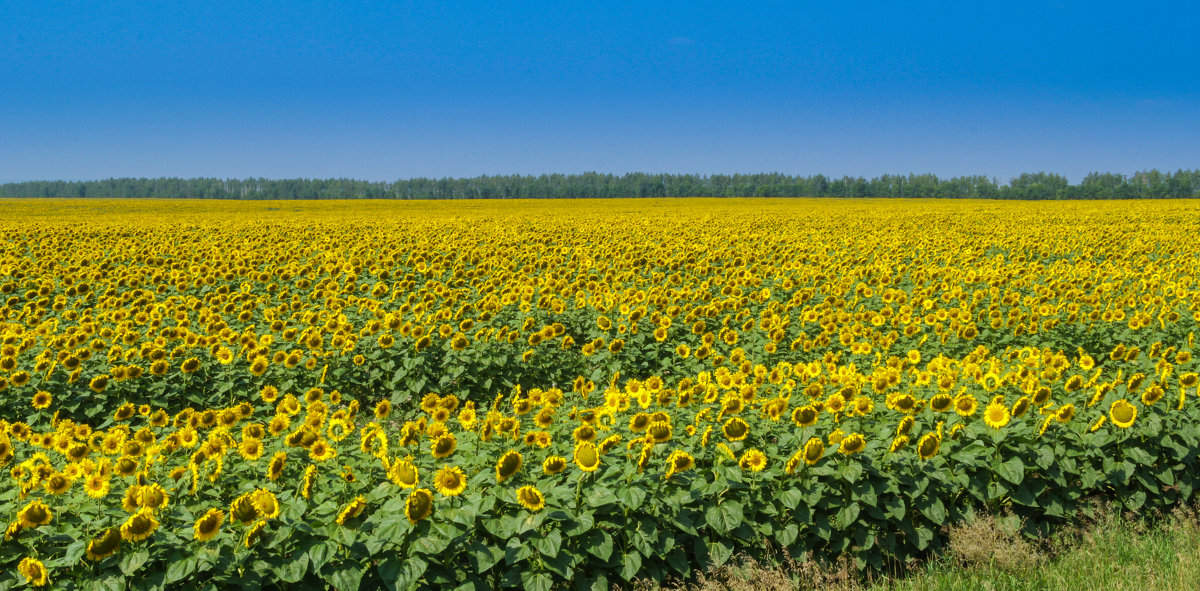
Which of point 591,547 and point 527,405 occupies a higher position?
point 527,405

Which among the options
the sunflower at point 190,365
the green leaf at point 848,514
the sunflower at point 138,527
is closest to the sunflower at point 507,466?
the sunflower at point 138,527

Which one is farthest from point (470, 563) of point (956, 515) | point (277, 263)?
point (277, 263)

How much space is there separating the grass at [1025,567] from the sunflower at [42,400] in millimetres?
5850

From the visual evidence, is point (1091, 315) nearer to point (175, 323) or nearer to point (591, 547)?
point (591, 547)

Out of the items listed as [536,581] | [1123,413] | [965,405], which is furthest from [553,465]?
[1123,413]

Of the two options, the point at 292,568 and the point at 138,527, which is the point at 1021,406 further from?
the point at 138,527

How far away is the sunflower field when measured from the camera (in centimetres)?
357

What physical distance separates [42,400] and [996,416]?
773 centimetres

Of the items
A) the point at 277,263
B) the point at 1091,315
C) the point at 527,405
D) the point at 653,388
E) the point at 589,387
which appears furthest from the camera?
the point at 277,263

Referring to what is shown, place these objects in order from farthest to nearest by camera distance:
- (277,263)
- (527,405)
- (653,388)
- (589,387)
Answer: (277,263), (589,387), (653,388), (527,405)

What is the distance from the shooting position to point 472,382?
310 inches

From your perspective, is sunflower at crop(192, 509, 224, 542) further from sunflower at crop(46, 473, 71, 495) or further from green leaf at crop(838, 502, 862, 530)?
green leaf at crop(838, 502, 862, 530)

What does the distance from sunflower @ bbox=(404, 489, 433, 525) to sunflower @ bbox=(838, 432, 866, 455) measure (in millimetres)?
2313

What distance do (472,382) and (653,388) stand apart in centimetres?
301
